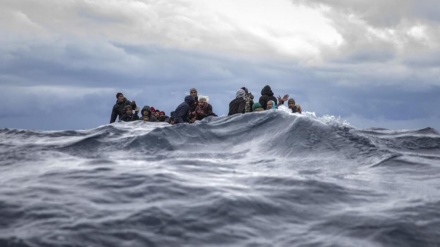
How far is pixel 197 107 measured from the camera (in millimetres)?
15469

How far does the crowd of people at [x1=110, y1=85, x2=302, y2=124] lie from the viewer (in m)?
15.2

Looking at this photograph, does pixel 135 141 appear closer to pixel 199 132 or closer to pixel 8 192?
pixel 199 132

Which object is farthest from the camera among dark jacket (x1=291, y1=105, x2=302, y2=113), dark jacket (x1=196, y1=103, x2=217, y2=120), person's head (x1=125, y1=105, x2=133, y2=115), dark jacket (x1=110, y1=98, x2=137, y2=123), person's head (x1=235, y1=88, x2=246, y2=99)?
dark jacket (x1=291, y1=105, x2=302, y2=113)

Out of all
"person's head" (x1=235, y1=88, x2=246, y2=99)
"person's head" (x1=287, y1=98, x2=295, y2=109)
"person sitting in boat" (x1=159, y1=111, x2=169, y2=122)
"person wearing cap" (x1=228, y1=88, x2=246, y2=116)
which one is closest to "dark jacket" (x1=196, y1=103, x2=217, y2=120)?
"person wearing cap" (x1=228, y1=88, x2=246, y2=116)

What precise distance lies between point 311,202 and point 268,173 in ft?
5.25

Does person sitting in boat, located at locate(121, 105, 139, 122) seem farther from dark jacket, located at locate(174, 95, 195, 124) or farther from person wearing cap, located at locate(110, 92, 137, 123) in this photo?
dark jacket, located at locate(174, 95, 195, 124)

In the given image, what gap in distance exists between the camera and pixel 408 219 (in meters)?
5.10

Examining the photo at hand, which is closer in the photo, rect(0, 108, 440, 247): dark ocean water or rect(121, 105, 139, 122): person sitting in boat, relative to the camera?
rect(0, 108, 440, 247): dark ocean water

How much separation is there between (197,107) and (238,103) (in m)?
1.30

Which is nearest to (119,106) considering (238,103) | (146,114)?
(146,114)

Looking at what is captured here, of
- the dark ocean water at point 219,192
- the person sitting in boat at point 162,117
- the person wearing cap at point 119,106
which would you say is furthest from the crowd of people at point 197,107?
the dark ocean water at point 219,192

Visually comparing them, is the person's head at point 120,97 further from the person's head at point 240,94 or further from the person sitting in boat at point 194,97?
the person's head at point 240,94

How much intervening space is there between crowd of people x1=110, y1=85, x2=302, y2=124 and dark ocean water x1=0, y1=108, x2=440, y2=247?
14.7ft

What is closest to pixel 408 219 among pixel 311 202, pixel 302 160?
pixel 311 202
